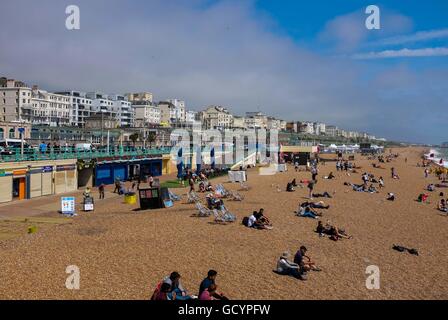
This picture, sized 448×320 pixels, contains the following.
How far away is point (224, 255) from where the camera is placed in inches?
425

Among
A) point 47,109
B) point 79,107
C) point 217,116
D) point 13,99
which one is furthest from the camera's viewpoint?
point 217,116

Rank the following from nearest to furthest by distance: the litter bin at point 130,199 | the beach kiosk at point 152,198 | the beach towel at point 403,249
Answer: the beach towel at point 403,249 → the beach kiosk at point 152,198 → the litter bin at point 130,199

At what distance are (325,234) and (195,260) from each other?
16.9 feet

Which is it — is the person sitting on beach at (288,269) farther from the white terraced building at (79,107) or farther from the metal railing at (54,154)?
the white terraced building at (79,107)

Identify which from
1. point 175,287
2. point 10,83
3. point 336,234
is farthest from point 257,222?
point 10,83

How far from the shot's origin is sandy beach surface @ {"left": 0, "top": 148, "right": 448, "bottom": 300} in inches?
337

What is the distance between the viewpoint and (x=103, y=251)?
1095cm

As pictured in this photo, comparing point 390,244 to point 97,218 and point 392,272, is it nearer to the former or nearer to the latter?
point 392,272

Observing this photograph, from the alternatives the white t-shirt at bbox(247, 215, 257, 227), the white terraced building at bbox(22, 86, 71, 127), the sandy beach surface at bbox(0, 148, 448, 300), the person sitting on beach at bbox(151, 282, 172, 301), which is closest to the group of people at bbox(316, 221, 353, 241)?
the sandy beach surface at bbox(0, 148, 448, 300)

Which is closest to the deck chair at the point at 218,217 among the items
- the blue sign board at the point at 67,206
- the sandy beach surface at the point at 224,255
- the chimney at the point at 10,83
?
the sandy beach surface at the point at 224,255

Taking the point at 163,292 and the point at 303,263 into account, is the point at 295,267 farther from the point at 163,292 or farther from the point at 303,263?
the point at 163,292

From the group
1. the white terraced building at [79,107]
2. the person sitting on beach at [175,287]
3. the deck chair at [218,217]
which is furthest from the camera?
the white terraced building at [79,107]

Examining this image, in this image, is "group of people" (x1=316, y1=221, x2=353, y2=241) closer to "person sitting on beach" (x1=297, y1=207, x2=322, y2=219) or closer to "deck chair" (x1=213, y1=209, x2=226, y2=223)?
"person sitting on beach" (x1=297, y1=207, x2=322, y2=219)

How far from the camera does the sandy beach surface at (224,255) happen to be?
8.55 meters
